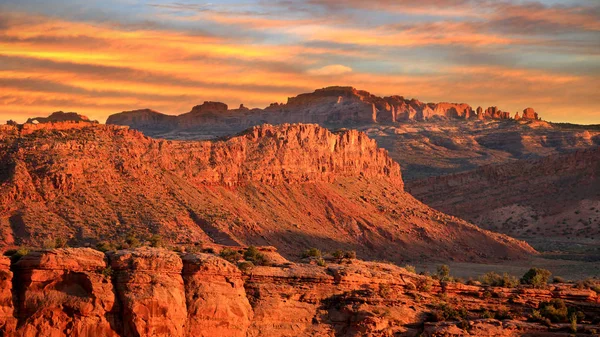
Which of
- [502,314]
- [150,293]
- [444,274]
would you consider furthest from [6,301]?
[444,274]

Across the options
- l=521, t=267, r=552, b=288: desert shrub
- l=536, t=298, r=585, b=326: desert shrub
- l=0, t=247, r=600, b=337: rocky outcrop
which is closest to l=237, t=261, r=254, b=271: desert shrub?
l=0, t=247, r=600, b=337: rocky outcrop

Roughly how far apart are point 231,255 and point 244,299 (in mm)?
4005

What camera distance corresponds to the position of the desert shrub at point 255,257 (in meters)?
47.4

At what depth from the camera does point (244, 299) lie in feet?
145

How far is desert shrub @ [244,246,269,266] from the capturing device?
47.4m

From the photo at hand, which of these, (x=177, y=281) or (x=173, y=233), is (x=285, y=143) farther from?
(x=177, y=281)

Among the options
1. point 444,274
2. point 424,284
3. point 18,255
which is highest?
point 18,255

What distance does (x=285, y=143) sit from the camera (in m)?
107

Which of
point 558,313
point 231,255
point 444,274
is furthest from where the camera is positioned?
point 444,274

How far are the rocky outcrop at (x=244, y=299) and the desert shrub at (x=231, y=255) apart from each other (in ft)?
5.05

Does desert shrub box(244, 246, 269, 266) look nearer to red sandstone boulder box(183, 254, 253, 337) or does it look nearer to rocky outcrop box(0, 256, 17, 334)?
red sandstone boulder box(183, 254, 253, 337)

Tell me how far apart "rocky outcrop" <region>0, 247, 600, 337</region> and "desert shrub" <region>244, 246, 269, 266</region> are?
0.80 m

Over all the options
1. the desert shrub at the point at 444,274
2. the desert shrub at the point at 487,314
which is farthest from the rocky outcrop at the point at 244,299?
the desert shrub at the point at 444,274

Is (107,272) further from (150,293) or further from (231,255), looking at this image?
(231,255)
